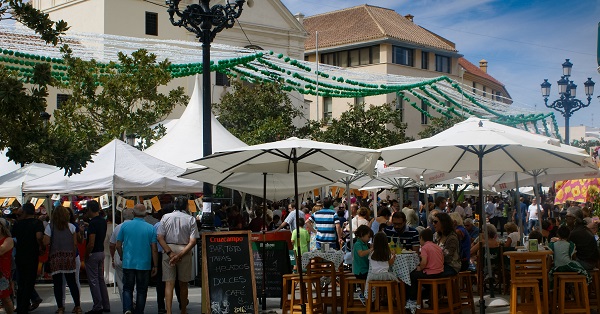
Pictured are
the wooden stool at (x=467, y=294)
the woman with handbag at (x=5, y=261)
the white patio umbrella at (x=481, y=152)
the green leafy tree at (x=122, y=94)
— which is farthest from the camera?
the green leafy tree at (x=122, y=94)

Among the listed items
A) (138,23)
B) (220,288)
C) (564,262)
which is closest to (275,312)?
(220,288)

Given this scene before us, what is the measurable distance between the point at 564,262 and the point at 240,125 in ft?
97.2

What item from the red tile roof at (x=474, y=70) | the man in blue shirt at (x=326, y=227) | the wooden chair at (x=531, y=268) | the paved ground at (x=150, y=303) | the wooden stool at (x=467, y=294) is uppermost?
the red tile roof at (x=474, y=70)

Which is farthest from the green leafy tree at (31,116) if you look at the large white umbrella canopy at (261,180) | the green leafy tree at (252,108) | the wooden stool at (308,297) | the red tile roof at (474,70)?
the red tile roof at (474,70)

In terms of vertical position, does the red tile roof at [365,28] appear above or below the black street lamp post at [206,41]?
above

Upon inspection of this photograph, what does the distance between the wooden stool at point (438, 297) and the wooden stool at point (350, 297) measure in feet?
2.90

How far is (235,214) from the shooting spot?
2056 cm

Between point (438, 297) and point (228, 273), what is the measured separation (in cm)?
307

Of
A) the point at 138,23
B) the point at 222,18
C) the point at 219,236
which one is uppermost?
the point at 138,23

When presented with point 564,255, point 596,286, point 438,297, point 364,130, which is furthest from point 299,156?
point 364,130

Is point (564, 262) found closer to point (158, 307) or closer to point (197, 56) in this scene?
point (158, 307)

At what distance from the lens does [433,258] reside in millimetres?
11219

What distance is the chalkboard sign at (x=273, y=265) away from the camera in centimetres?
1371

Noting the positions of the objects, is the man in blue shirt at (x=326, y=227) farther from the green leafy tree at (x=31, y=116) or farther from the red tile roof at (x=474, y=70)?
the red tile roof at (x=474, y=70)
